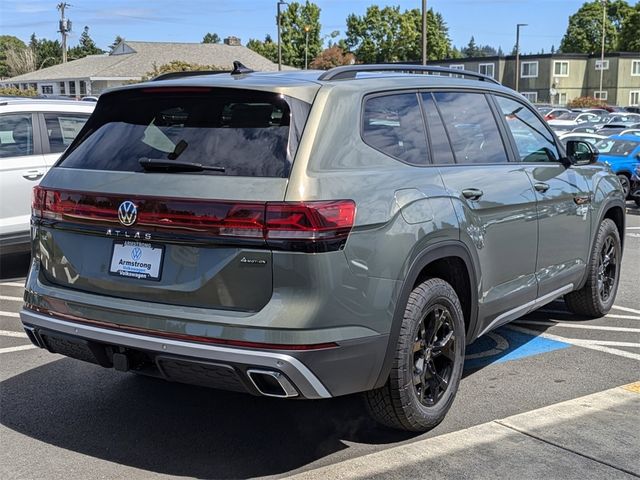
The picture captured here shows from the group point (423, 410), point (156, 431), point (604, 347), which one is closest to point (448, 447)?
point (423, 410)

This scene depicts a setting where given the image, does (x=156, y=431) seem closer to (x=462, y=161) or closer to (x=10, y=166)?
(x=462, y=161)

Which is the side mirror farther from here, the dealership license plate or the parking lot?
the dealership license plate

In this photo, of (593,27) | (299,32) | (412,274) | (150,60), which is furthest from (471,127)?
(593,27)

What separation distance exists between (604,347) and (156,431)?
350 centimetres

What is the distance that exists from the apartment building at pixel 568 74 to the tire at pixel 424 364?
71768 mm

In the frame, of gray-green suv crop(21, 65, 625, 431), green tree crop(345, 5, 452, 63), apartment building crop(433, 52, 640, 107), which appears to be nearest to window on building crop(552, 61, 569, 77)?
apartment building crop(433, 52, 640, 107)

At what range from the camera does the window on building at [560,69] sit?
242 ft

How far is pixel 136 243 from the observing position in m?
3.69

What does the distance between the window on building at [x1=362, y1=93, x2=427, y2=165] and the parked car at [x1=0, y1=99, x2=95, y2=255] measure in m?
5.05

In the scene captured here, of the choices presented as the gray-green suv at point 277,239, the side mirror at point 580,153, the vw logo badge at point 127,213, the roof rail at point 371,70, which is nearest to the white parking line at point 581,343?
the side mirror at point 580,153

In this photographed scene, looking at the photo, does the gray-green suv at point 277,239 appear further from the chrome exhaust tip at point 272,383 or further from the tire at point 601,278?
the tire at point 601,278

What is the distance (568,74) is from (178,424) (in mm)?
76534

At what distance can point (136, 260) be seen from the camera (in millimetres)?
3695

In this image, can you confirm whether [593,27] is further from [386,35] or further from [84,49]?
[84,49]
